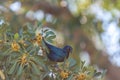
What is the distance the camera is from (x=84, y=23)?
4500mm

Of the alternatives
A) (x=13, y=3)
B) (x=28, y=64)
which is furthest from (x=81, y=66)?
(x=13, y=3)

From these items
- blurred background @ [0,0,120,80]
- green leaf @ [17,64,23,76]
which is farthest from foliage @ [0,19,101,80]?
blurred background @ [0,0,120,80]

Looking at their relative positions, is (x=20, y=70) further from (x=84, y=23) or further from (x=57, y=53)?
(x=84, y=23)

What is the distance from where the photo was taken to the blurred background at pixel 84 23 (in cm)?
423

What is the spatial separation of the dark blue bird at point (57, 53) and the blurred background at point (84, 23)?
2455 millimetres

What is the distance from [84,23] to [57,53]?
9.61 feet

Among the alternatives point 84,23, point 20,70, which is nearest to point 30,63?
point 20,70

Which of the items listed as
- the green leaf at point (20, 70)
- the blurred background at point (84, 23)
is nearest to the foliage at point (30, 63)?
the green leaf at point (20, 70)

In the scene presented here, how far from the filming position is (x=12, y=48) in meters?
1.51

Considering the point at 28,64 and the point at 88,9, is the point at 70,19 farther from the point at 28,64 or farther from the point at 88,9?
the point at 28,64

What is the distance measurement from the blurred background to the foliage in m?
2.51

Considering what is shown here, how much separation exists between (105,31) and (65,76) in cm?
263

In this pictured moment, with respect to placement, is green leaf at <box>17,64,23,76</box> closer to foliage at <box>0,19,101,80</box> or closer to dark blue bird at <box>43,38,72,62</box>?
foliage at <box>0,19,101,80</box>

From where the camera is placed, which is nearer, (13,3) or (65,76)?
(65,76)
